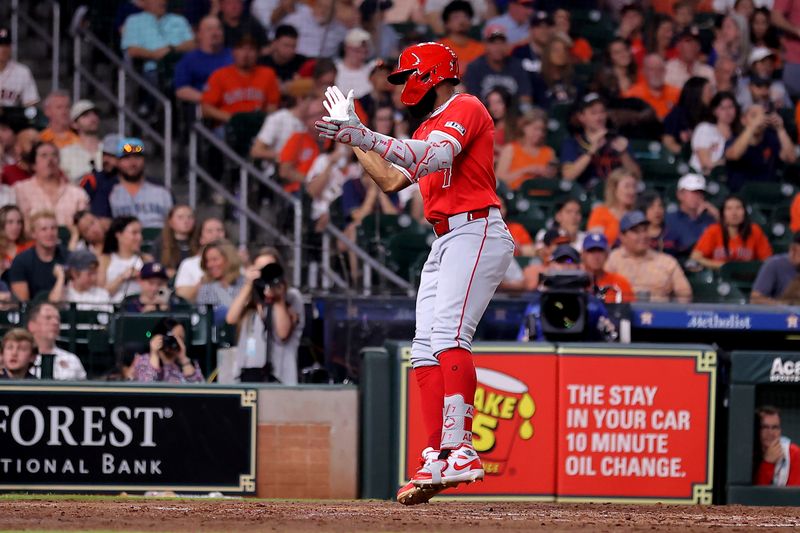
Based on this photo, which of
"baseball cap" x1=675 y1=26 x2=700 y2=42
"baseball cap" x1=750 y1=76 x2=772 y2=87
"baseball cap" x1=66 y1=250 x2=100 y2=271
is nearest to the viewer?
"baseball cap" x1=66 y1=250 x2=100 y2=271

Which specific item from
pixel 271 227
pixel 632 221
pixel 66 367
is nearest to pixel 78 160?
pixel 271 227

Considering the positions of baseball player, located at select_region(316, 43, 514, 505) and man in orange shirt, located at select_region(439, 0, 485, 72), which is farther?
man in orange shirt, located at select_region(439, 0, 485, 72)

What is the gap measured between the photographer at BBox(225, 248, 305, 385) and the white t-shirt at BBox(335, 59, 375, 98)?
13.0 ft

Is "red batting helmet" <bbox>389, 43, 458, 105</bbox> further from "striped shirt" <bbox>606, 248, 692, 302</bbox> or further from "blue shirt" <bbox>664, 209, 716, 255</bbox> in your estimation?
"blue shirt" <bbox>664, 209, 716, 255</bbox>

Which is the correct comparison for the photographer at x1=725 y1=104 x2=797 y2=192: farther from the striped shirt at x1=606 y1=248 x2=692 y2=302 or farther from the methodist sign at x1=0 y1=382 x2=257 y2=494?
the methodist sign at x1=0 y1=382 x2=257 y2=494

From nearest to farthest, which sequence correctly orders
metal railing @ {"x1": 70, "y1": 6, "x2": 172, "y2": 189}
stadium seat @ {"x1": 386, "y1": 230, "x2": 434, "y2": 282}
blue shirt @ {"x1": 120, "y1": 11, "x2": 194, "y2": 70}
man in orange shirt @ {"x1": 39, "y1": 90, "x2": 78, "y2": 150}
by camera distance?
stadium seat @ {"x1": 386, "y1": 230, "x2": 434, "y2": 282}
man in orange shirt @ {"x1": 39, "y1": 90, "x2": 78, "y2": 150}
metal railing @ {"x1": 70, "y1": 6, "x2": 172, "y2": 189}
blue shirt @ {"x1": 120, "y1": 11, "x2": 194, "y2": 70}

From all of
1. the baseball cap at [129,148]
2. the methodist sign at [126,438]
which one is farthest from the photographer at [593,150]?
the methodist sign at [126,438]

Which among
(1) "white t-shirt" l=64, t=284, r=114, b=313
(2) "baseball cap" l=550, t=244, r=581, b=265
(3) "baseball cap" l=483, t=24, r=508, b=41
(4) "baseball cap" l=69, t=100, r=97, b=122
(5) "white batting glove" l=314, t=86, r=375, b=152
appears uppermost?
(3) "baseball cap" l=483, t=24, r=508, b=41

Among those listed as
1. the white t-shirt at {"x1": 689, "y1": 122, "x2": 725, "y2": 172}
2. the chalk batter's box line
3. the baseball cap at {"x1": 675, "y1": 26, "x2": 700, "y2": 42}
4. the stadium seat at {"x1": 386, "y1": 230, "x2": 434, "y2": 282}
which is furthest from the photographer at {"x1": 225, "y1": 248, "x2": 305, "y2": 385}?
the baseball cap at {"x1": 675, "y1": 26, "x2": 700, "y2": 42}

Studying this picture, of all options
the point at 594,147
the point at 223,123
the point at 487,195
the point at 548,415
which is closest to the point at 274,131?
the point at 223,123

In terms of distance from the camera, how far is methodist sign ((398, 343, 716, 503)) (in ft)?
27.6

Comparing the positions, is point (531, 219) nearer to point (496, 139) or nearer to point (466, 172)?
point (496, 139)

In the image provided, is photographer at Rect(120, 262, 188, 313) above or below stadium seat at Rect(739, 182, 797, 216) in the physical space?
below

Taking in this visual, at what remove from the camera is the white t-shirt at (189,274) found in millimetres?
→ 9922
